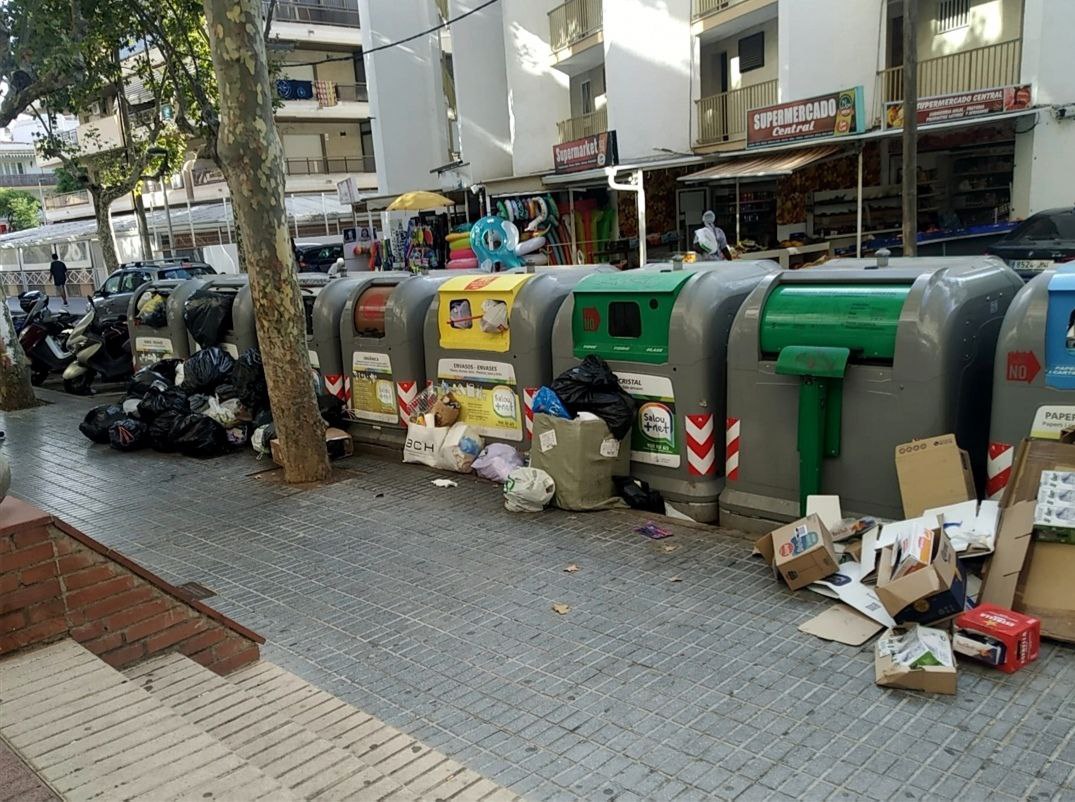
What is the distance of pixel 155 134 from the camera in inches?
829

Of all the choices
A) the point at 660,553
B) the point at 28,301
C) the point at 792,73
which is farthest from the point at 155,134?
the point at 660,553

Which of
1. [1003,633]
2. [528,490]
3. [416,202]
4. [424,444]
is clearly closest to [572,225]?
[416,202]

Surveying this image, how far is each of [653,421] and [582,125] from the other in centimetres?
1639

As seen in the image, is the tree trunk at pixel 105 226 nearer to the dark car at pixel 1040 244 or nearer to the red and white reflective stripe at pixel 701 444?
the dark car at pixel 1040 244

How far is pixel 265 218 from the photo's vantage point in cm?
627

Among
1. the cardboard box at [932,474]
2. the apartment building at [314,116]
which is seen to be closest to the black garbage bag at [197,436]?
the cardboard box at [932,474]

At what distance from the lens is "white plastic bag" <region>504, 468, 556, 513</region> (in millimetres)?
5387

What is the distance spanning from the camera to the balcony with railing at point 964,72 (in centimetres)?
1301

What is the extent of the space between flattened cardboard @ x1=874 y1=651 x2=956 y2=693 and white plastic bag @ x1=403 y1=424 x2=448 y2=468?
3.96 metres

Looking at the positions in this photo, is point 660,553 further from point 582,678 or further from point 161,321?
point 161,321

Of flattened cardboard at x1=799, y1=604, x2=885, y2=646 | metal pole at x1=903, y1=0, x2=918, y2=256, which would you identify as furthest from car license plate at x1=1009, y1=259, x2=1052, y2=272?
flattened cardboard at x1=799, y1=604, x2=885, y2=646

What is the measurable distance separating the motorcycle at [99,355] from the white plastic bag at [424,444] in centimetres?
637

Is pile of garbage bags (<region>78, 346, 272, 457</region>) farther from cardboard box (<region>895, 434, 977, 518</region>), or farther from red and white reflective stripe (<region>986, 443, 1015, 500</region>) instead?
red and white reflective stripe (<region>986, 443, 1015, 500</region>)

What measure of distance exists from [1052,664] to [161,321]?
9289 millimetres
